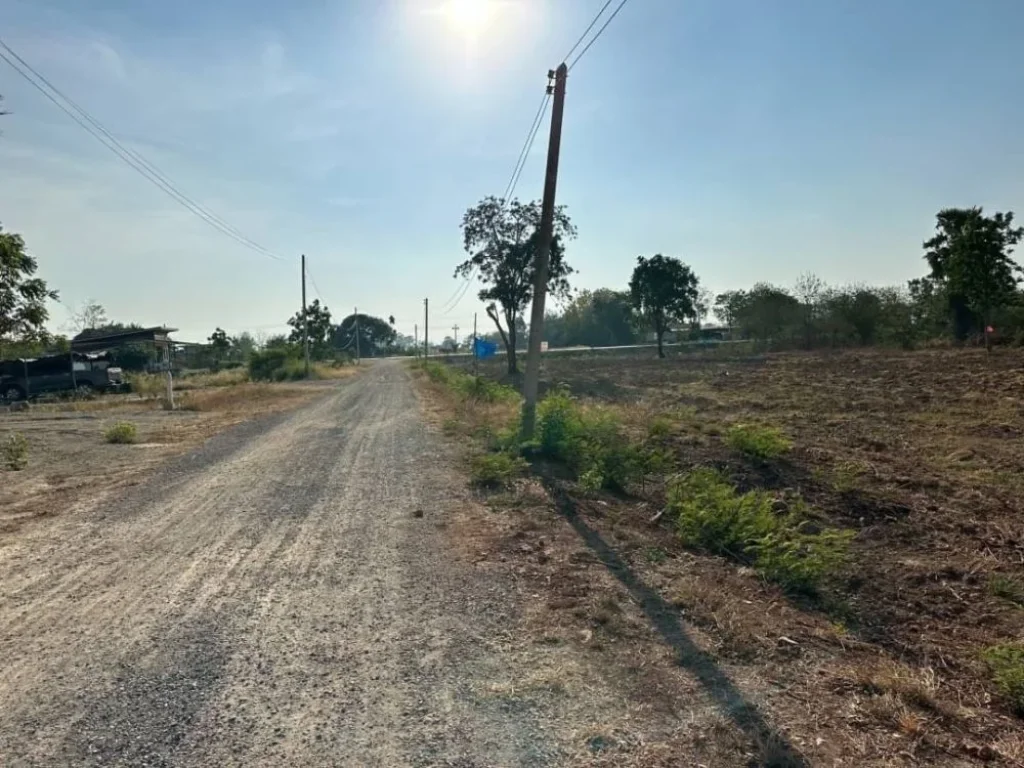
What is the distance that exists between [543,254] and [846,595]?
23.1 feet

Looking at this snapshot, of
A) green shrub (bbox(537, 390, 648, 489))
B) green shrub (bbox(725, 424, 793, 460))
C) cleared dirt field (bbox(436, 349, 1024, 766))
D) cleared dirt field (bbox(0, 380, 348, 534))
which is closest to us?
cleared dirt field (bbox(436, 349, 1024, 766))

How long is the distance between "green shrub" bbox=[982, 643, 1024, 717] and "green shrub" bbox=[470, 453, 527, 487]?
18.3ft

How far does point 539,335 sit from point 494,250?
24.4 metres

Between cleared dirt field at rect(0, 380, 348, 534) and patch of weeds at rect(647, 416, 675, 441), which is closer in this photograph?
cleared dirt field at rect(0, 380, 348, 534)

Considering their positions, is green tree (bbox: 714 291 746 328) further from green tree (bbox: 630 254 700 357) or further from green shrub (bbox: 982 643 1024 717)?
green shrub (bbox: 982 643 1024 717)

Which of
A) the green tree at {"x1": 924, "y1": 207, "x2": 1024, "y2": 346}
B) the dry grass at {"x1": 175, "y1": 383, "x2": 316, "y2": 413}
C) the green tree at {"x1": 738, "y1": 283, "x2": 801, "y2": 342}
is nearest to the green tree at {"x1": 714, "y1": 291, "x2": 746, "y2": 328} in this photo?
the green tree at {"x1": 738, "y1": 283, "x2": 801, "y2": 342}

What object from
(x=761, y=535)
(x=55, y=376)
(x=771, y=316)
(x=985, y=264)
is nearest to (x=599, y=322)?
(x=771, y=316)

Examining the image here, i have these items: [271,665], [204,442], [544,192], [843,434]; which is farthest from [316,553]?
[843,434]

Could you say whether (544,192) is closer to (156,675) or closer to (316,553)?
(316,553)

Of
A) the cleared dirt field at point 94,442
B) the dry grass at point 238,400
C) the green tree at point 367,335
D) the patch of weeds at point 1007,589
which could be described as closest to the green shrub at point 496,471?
the cleared dirt field at point 94,442

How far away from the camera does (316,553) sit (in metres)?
Result: 5.80

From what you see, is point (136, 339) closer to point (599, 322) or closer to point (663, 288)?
point (663, 288)

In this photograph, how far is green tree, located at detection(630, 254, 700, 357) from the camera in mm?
56281

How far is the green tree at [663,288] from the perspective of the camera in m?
56.3
